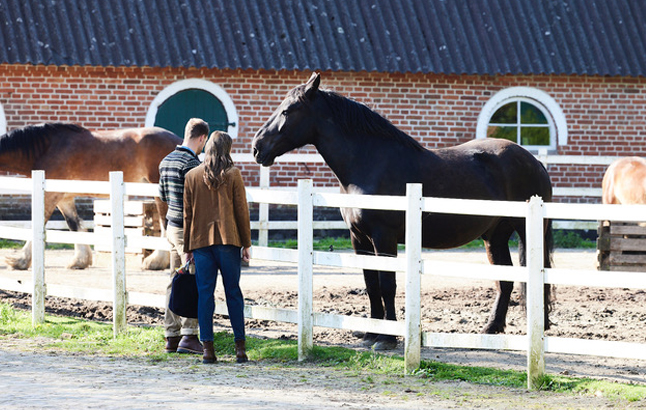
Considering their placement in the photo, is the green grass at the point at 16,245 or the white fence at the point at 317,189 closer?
the white fence at the point at 317,189

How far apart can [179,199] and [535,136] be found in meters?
11.0

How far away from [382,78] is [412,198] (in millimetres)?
10289

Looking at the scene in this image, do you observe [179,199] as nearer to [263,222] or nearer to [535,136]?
[263,222]

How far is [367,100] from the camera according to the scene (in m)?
16.9

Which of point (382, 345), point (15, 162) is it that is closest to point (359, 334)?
point (382, 345)

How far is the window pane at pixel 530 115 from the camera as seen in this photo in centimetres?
1730

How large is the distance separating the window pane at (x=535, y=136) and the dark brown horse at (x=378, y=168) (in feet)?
29.8

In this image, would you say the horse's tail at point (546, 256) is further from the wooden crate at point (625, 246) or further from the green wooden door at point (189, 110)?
the green wooden door at point (189, 110)

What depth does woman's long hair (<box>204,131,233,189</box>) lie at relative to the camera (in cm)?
696

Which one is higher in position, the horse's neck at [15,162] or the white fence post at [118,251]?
the horse's neck at [15,162]

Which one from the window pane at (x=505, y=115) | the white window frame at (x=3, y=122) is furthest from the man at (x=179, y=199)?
the window pane at (x=505, y=115)

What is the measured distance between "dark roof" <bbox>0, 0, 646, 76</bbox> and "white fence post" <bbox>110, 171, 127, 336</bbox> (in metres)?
7.77

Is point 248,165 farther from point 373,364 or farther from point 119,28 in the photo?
point 373,364

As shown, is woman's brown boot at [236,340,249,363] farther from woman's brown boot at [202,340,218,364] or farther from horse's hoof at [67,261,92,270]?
horse's hoof at [67,261,92,270]
